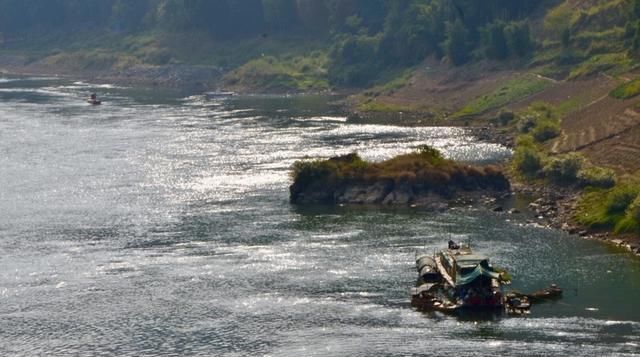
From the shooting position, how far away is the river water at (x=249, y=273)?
306 feet

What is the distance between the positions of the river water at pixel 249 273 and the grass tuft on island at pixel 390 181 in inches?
137

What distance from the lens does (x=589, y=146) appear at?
16550cm

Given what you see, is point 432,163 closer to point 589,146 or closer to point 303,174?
point 303,174

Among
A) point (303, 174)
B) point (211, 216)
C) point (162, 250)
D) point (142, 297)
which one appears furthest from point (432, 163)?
point (142, 297)

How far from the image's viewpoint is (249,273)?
112312 millimetres

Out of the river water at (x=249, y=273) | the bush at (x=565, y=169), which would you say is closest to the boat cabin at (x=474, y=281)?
the river water at (x=249, y=273)

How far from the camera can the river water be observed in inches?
3671

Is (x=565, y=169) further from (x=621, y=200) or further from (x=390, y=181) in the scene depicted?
(x=390, y=181)

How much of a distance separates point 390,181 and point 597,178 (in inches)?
994

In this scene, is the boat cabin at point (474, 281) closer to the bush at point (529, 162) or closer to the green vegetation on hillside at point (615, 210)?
the green vegetation on hillside at point (615, 210)

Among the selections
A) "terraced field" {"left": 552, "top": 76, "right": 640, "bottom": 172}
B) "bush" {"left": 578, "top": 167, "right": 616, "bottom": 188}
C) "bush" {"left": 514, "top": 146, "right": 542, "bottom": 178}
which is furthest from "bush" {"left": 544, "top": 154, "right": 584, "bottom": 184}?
"terraced field" {"left": 552, "top": 76, "right": 640, "bottom": 172}

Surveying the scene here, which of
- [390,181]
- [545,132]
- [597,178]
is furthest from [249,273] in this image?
[545,132]

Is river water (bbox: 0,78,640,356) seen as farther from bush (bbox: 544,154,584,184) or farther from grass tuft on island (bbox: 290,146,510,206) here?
bush (bbox: 544,154,584,184)

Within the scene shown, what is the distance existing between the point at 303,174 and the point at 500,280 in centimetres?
4435
